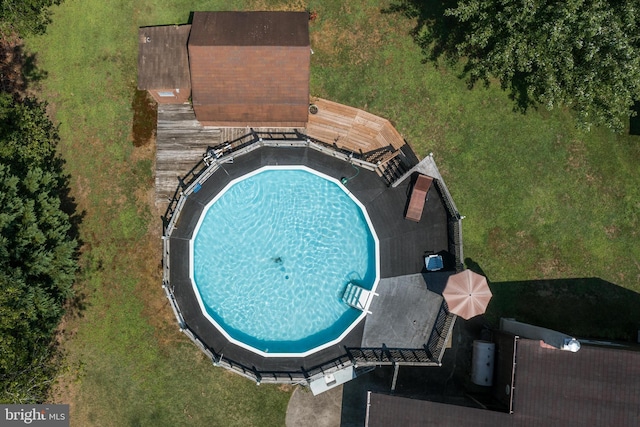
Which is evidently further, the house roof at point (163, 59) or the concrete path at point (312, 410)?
the concrete path at point (312, 410)

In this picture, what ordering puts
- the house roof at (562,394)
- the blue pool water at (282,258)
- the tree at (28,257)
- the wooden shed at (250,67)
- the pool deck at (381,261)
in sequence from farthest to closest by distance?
1. the blue pool water at (282,258)
2. the pool deck at (381,261)
3. the wooden shed at (250,67)
4. the house roof at (562,394)
5. the tree at (28,257)

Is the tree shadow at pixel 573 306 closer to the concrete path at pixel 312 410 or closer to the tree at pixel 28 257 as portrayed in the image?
the concrete path at pixel 312 410

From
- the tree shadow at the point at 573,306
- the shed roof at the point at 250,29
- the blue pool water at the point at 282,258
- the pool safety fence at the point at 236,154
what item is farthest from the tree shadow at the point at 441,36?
the tree shadow at the point at 573,306

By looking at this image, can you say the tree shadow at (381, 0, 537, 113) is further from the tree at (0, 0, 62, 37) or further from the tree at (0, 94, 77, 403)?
the tree at (0, 94, 77, 403)

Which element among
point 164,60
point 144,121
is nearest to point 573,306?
point 164,60

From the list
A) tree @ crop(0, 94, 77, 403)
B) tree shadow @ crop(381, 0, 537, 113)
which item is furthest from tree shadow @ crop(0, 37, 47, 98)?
tree shadow @ crop(381, 0, 537, 113)

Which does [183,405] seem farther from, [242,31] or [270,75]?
[242,31]
